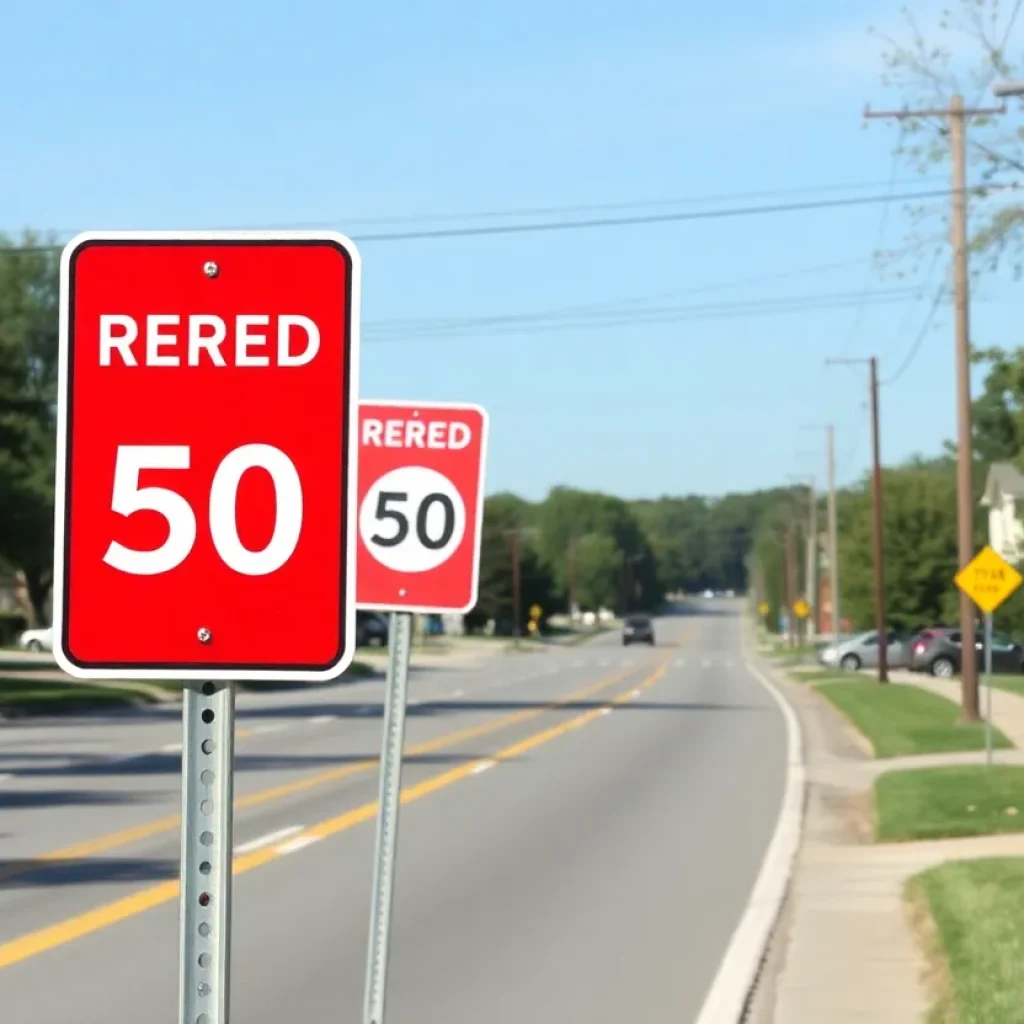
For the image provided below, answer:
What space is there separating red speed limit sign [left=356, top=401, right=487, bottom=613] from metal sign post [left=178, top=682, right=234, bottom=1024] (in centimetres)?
437

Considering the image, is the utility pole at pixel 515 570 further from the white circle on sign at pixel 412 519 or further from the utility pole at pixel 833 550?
the white circle on sign at pixel 412 519

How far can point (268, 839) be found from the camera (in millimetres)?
18141

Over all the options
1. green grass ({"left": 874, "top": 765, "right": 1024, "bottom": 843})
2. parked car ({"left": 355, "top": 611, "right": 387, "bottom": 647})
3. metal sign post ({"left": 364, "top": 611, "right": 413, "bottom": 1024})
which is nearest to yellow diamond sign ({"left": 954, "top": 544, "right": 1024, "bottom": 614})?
green grass ({"left": 874, "top": 765, "right": 1024, "bottom": 843})

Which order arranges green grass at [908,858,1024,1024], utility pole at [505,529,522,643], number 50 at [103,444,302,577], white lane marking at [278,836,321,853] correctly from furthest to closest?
utility pole at [505,529,522,643] → white lane marking at [278,836,321,853] → green grass at [908,858,1024,1024] → number 50 at [103,444,302,577]

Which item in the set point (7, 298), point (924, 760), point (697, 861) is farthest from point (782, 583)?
point (697, 861)

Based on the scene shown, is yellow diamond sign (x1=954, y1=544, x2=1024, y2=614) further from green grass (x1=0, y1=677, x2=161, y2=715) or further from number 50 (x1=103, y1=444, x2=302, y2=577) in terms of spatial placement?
number 50 (x1=103, y1=444, x2=302, y2=577)

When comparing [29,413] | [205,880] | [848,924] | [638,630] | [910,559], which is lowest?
[848,924]

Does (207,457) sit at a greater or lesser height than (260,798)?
greater

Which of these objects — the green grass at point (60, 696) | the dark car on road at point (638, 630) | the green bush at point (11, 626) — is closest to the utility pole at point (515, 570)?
the dark car on road at point (638, 630)

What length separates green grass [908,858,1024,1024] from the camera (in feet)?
31.8

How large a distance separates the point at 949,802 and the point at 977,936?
33.3 ft

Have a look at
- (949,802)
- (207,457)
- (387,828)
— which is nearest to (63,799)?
(949,802)

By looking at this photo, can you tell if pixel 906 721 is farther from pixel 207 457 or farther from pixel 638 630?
pixel 638 630

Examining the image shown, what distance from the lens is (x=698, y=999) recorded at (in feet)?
36.0
